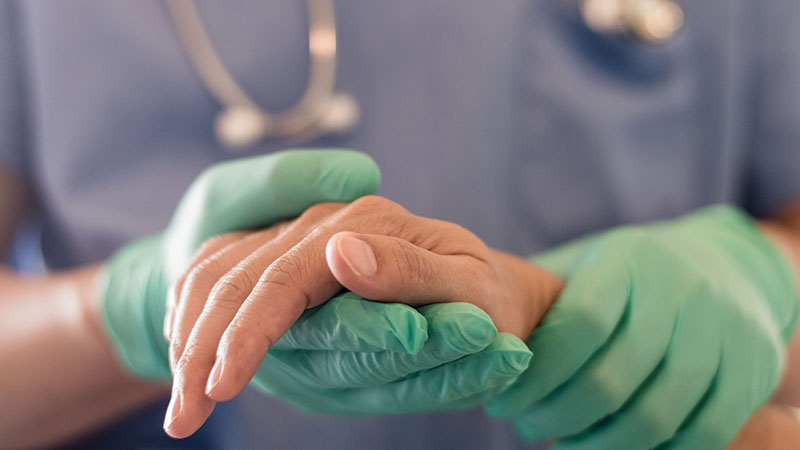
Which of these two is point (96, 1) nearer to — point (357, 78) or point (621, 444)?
point (357, 78)

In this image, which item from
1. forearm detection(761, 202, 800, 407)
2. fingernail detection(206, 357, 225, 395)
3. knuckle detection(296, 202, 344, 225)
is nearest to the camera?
fingernail detection(206, 357, 225, 395)

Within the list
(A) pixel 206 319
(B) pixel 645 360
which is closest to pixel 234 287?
(A) pixel 206 319

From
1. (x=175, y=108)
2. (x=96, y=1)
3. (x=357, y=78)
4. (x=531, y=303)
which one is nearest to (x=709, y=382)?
(x=531, y=303)

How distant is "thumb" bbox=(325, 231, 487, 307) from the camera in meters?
0.28

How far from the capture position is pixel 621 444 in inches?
15.5

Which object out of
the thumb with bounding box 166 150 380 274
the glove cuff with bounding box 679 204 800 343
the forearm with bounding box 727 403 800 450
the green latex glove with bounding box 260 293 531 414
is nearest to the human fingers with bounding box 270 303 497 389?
the green latex glove with bounding box 260 293 531 414

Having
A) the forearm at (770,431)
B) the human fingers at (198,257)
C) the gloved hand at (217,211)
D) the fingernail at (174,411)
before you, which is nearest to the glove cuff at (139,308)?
the gloved hand at (217,211)

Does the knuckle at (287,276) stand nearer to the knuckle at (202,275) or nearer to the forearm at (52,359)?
the knuckle at (202,275)

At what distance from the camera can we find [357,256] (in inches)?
10.9

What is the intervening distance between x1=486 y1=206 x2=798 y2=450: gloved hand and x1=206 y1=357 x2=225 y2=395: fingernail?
0.21 meters

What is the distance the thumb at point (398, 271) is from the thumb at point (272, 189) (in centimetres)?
10

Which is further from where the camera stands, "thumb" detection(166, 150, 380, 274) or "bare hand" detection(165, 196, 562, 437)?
"thumb" detection(166, 150, 380, 274)

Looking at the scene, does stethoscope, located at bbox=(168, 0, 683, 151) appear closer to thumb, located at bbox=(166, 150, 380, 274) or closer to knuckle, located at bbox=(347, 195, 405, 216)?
thumb, located at bbox=(166, 150, 380, 274)

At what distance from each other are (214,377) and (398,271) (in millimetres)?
97
